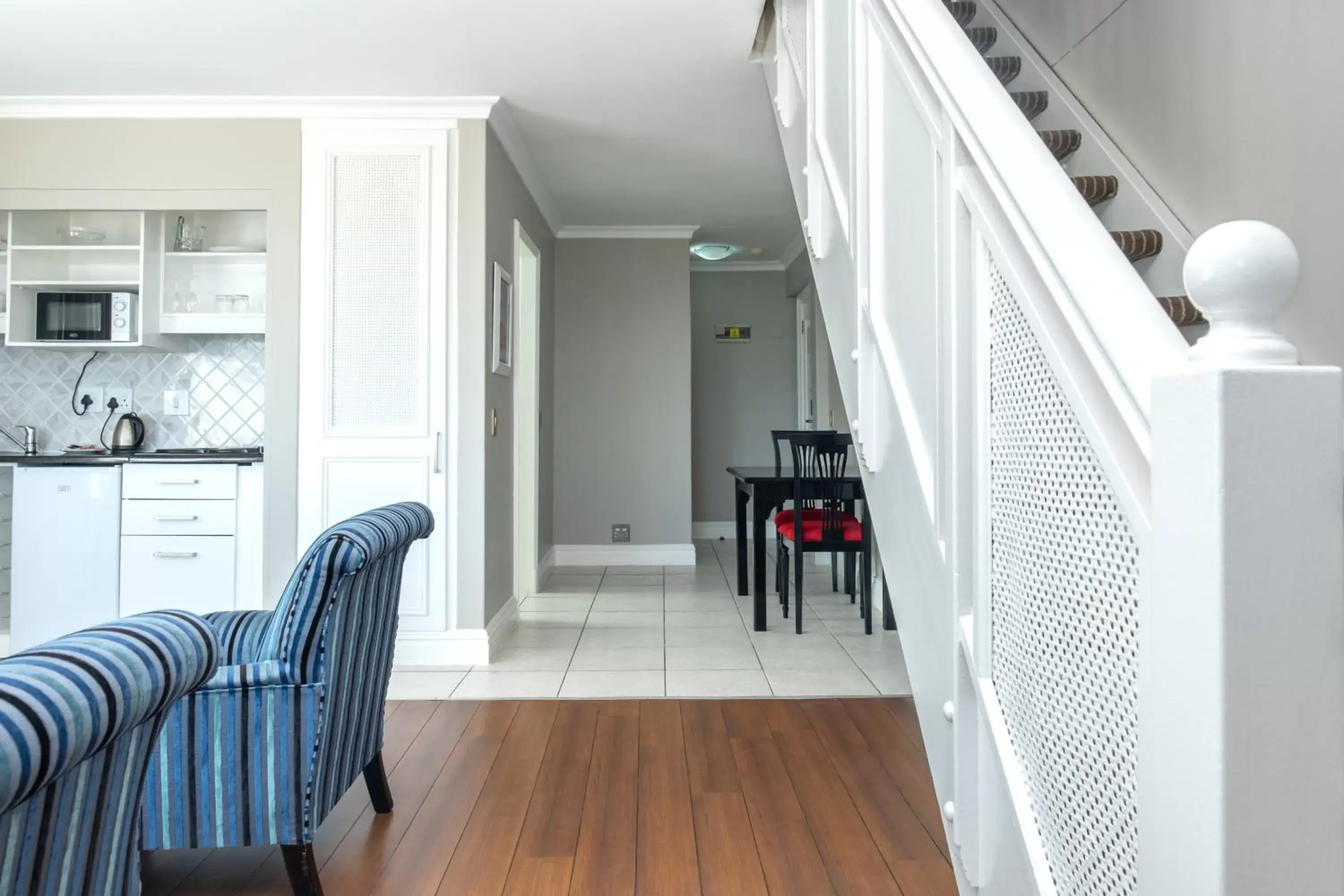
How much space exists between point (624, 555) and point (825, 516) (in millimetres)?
2462

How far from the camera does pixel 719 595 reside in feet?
17.5

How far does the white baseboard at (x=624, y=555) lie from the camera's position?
21.5ft

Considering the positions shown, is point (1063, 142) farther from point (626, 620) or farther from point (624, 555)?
point (624, 555)

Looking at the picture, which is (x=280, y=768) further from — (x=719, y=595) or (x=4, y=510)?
(x=719, y=595)

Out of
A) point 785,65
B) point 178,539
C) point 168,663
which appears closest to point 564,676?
point 178,539

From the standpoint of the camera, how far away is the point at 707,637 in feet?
13.9

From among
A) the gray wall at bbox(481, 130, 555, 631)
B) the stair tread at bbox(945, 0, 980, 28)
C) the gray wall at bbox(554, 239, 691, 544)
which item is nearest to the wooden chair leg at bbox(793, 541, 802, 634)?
the gray wall at bbox(481, 130, 555, 631)

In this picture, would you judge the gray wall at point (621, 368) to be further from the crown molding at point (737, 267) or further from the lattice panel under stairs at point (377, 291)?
the lattice panel under stairs at point (377, 291)

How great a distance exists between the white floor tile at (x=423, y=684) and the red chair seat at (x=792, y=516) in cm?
205

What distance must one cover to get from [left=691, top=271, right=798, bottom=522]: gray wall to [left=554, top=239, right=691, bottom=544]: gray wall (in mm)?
1583

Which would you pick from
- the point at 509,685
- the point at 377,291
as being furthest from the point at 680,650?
the point at 377,291

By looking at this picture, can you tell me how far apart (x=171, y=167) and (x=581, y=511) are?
11.9ft

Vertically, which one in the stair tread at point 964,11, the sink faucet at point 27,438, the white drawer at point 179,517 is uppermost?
the stair tread at point 964,11

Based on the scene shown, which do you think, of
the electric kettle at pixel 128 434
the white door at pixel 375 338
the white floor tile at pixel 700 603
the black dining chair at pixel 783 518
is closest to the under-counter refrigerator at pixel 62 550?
the electric kettle at pixel 128 434
